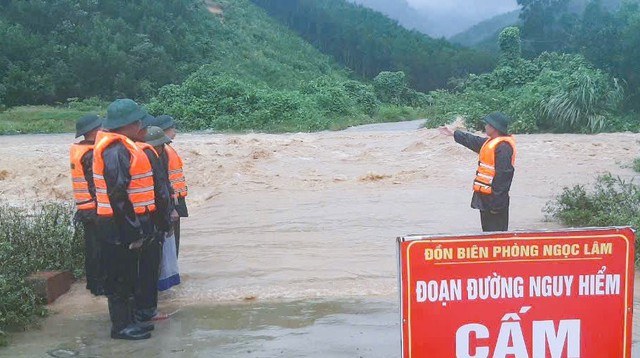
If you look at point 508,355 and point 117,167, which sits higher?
point 117,167

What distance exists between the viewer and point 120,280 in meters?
4.96

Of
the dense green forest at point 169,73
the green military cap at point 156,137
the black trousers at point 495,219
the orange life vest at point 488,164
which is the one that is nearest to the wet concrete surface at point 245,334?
the black trousers at point 495,219

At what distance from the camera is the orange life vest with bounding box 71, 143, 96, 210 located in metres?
5.35

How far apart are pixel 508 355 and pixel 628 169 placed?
39.4ft

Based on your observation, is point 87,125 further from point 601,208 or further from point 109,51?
point 109,51

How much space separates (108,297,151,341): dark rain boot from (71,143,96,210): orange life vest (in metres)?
0.80

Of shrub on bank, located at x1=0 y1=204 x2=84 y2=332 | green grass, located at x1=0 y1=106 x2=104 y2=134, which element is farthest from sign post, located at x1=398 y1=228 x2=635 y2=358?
green grass, located at x1=0 y1=106 x2=104 y2=134

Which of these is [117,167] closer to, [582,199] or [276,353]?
[276,353]

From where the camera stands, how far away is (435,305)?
279 centimetres

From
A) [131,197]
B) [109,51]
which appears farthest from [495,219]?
[109,51]

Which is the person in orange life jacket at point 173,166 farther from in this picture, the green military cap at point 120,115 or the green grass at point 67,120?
the green grass at point 67,120

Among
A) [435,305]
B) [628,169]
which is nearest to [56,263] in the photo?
[435,305]

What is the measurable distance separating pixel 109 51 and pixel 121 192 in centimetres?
3449

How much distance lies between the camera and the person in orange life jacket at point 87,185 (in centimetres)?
533
